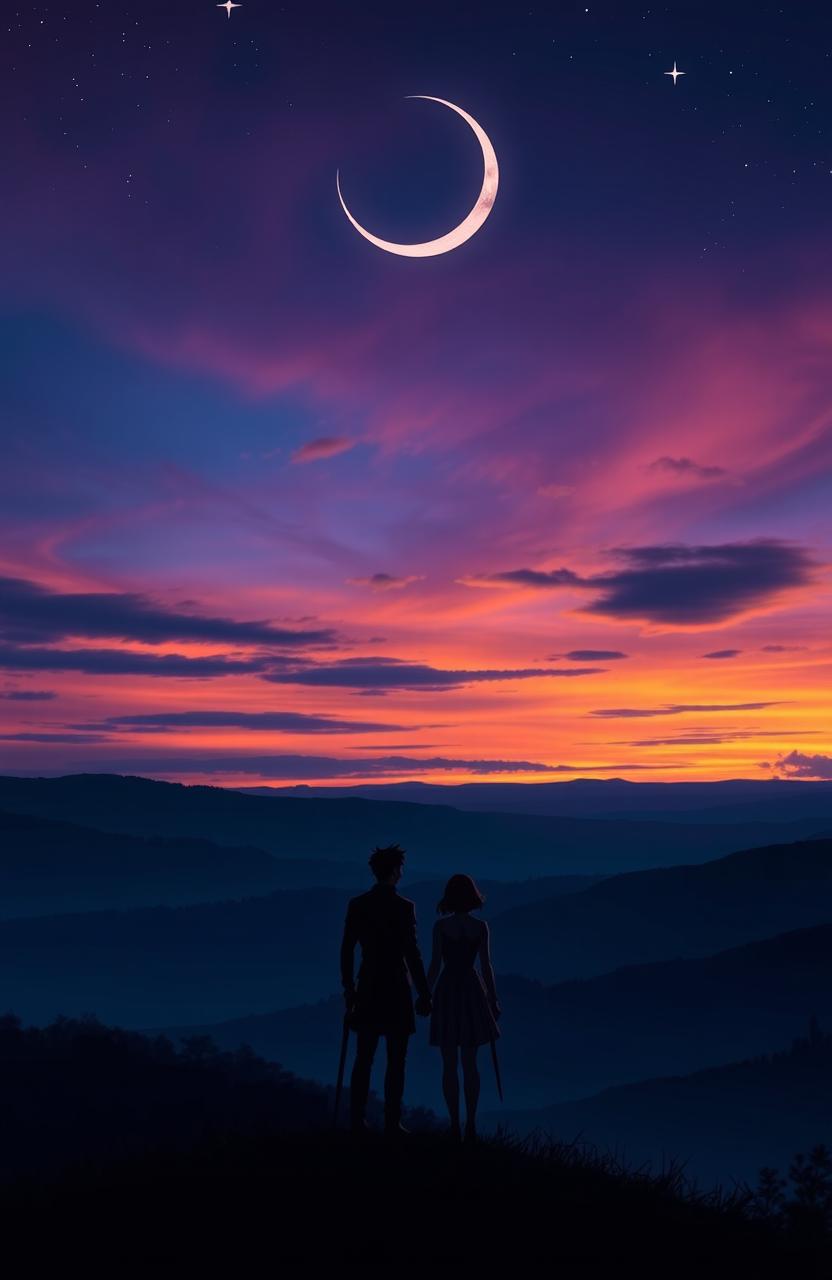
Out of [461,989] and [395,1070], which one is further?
[461,989]

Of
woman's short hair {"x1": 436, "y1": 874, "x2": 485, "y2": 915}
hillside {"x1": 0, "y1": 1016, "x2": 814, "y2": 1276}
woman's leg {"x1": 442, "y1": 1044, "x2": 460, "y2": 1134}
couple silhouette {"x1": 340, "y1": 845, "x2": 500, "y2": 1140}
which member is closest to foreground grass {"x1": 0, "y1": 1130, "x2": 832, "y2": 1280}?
hillside {"x1": 0, "y1": 1016, "x2": 814, "y2": 1276}

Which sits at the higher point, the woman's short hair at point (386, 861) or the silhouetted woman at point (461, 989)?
the woman's short hair at point (386, 861)

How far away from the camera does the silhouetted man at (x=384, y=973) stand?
12.8 metres

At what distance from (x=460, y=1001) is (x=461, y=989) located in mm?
Result: 124

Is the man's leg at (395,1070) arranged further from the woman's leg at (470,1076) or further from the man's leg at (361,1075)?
the woman's leg at (470,1076)

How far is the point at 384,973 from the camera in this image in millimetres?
13023

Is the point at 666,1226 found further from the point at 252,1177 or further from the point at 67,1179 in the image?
the point at 67,1179

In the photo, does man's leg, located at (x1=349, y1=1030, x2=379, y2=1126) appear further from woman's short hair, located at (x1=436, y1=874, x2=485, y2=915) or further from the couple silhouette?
woman's short hair, located at (x1=436, y1=874, x2=485, y2=915)

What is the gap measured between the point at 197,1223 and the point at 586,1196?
3.13 meters

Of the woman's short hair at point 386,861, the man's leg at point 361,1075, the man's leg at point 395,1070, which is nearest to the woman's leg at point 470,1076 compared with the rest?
the man's leg at point 395,1070

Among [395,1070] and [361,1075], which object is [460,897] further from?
[361,1075]

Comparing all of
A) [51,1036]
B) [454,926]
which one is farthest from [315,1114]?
[454,926]

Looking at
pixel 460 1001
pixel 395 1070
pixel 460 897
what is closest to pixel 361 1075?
pixel 395 1070

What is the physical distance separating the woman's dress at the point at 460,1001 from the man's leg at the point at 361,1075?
66 cm
